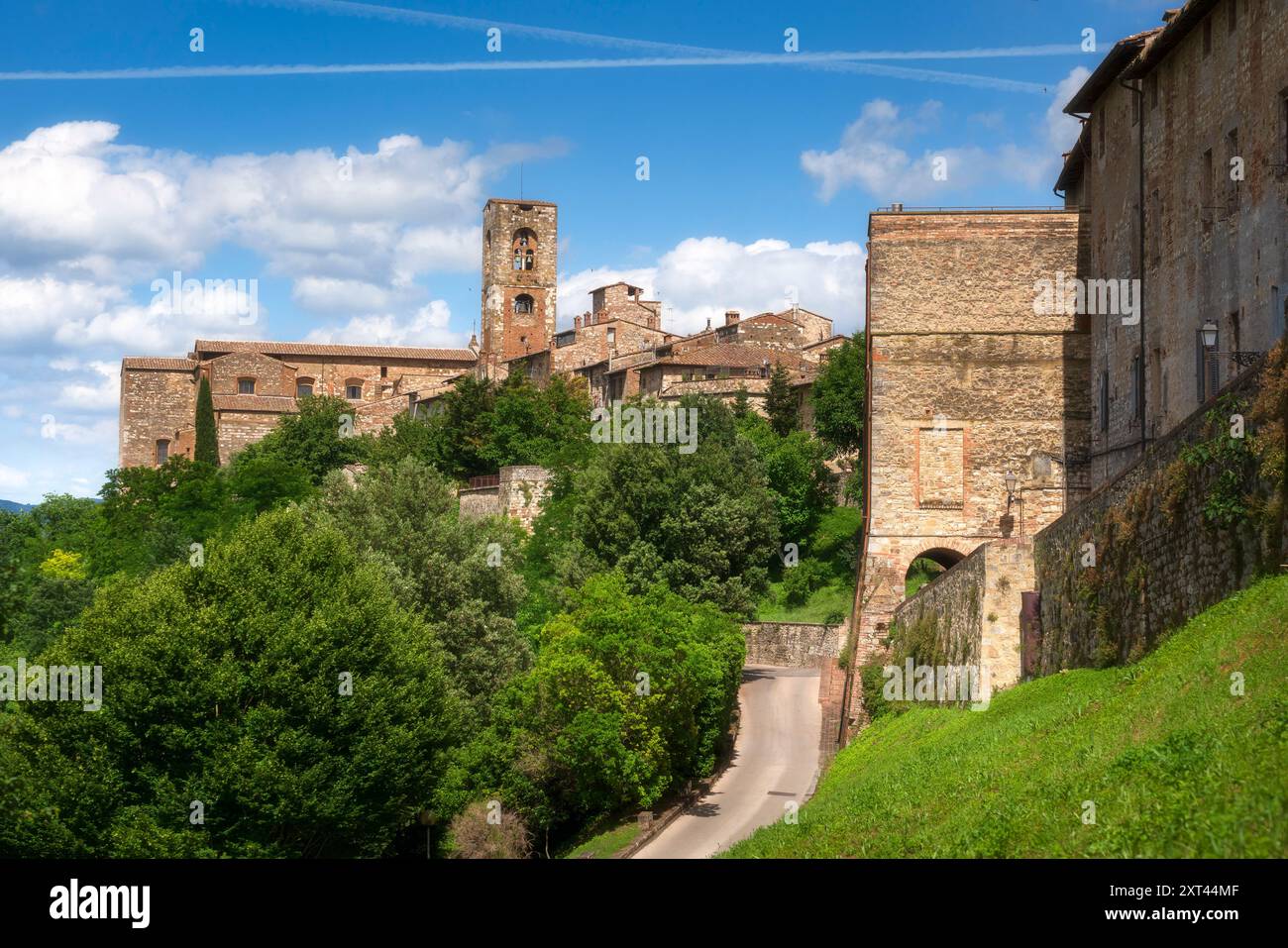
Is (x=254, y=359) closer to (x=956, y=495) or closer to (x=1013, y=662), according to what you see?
(x=956, y=495)

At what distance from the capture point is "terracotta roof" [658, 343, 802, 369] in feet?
251

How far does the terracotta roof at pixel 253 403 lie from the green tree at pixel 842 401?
39674 millimetres

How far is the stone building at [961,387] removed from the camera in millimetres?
33219

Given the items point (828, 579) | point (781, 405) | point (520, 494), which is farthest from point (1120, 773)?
point (781, 405)

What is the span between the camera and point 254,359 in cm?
9456

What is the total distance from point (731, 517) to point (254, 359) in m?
57.9

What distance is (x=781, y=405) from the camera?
67.9 meters

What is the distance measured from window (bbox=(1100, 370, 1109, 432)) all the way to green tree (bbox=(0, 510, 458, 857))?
15.5 m

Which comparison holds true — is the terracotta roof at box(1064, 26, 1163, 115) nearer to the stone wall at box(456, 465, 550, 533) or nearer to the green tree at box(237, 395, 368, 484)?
the stone wall at box(456, 465, 550, 533)

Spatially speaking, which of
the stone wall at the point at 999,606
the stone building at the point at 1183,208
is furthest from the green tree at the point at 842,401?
the stone wall at the point at 999,606

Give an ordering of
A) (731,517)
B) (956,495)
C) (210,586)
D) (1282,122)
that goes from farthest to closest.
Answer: (731,517)
(956,495)
(210,586)
(1282,122)

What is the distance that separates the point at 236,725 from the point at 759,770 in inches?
529

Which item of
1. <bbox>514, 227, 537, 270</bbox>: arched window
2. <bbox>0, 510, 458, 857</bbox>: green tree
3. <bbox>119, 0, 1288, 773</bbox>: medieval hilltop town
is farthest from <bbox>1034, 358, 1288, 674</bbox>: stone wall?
<bbox>514, 227, 537, 270</bbox>: arched window
